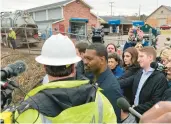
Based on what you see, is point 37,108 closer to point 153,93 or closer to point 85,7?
point 153,93

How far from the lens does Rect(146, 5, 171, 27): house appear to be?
7058 cm

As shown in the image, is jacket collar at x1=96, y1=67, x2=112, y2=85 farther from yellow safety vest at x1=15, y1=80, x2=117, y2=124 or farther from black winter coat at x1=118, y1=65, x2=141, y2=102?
black winter coat at x1=118, y1=65, x2=141, y2=102

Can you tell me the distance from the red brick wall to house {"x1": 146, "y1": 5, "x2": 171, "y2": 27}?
3562 cm

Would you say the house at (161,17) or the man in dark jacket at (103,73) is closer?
the man in dark jacket at (103,73)

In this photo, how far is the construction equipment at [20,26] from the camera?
1833 centimetres

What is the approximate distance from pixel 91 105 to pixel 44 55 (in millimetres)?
616

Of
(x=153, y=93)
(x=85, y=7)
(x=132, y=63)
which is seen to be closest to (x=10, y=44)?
(x=132, y=63)

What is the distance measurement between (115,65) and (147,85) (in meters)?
1.17

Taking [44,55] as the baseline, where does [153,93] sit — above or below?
below

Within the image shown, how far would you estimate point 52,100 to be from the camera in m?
1.73

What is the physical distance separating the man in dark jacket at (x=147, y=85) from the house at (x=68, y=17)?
3083 centimetres

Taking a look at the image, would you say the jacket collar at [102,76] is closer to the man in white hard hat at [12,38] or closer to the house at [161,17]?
the man in white hard hat at [12,38]

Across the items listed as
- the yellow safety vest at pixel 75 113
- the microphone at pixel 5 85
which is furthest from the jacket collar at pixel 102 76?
the microphone at pixel 5 85

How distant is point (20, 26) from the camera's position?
19.8 m
